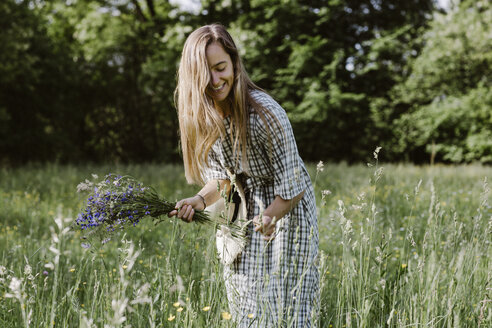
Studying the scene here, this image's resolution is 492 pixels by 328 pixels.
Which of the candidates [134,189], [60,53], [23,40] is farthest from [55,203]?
[60,53]

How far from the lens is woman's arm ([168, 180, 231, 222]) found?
1.86 meters

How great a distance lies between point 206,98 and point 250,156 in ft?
1.10

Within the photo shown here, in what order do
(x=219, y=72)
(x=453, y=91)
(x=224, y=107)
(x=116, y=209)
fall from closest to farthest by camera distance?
(x=116, y=209) < (x=219, y=72) < (x=224, y=107) < (x=453, y=91)

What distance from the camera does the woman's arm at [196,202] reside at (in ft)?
6.11

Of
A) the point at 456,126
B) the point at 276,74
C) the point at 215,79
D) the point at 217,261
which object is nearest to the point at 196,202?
the point at 217,261

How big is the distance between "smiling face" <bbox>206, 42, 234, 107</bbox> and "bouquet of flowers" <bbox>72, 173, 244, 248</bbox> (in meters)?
0.53

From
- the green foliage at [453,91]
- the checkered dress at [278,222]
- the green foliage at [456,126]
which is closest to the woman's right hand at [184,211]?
the checkered dress at [278,222]

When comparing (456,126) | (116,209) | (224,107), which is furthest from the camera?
(456,126)

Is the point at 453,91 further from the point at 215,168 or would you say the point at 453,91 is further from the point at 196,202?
the point at 196,202

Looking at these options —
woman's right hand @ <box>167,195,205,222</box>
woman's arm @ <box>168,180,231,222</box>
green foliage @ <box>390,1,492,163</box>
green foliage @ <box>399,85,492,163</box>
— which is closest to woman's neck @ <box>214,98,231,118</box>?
woman's arm @ <box>168,180,231,222</box>

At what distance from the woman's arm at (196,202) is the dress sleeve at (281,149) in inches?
9.9

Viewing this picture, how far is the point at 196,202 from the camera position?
202cm

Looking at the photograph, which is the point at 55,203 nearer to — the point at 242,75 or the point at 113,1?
the point at 242,75

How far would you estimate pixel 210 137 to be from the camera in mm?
1994
